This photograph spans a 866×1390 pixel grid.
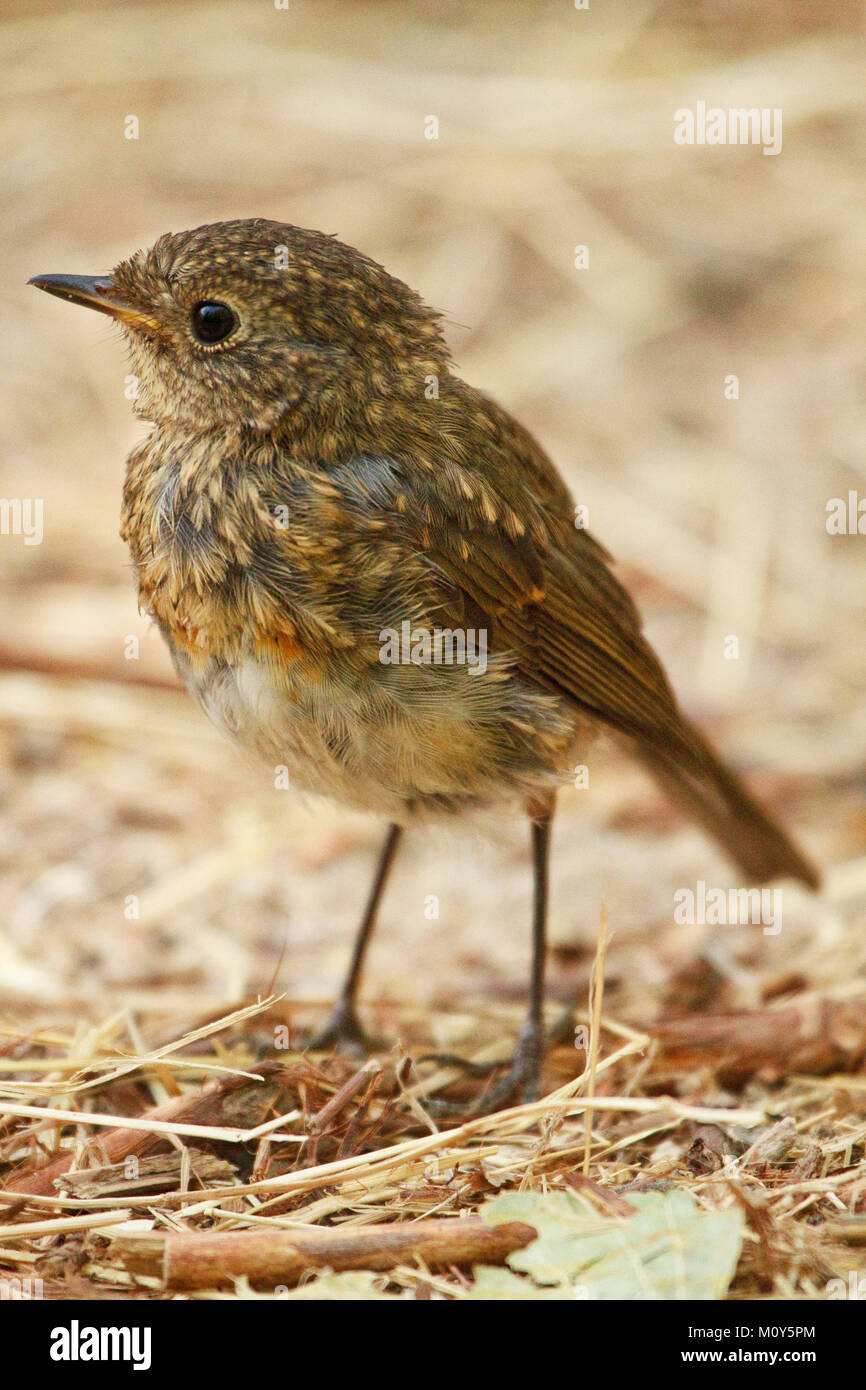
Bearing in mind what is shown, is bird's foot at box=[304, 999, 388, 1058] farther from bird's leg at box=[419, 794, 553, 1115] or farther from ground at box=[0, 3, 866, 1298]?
bird's leg at box=[419, 794, 553, 1115]

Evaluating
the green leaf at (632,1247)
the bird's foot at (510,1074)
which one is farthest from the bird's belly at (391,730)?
the green leaf at (632,1247)

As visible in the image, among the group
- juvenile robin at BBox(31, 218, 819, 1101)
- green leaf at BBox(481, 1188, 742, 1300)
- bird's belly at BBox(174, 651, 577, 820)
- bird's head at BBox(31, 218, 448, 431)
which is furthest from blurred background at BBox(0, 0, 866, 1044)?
green leaf at BBox(481, 1188, 742, 1300)

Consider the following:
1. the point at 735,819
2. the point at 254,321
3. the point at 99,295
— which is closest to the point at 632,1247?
the point at 735,819

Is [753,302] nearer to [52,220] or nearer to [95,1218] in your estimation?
[52,220]

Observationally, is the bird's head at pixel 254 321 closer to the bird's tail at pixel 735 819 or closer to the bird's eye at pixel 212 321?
the bird's eye at pixel 212 321

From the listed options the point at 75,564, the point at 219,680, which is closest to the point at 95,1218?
the point at 219,680
